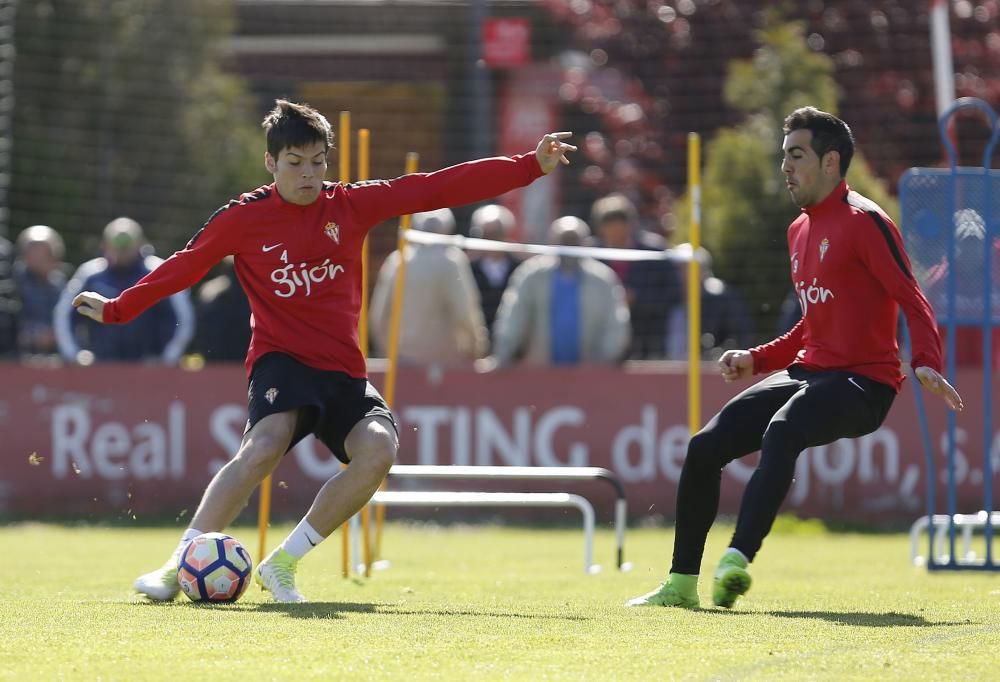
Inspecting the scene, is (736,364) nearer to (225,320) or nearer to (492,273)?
(492,273)

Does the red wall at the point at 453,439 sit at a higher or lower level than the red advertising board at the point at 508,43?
lower

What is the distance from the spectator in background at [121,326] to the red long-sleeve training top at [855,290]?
776 cm

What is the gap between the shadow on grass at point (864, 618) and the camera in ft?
22.7

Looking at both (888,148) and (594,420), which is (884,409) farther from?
(888,148)

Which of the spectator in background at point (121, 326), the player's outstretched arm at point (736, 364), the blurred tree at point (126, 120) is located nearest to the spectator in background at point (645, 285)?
the spectator in background at point (121, 326)

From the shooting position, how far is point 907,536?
44.4ft

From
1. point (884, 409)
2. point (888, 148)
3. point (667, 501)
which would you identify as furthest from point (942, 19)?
point (884, 409)

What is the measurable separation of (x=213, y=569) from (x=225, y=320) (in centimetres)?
769

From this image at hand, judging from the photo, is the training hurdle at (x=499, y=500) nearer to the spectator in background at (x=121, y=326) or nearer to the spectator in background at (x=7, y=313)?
the spectator in background at (x=121, y=326)

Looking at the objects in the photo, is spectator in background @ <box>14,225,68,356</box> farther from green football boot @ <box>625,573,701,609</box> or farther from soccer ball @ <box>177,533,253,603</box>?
green football boot @ <box>625,573,701,609</box>

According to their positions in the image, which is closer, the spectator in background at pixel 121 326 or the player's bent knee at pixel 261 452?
the player's bent knee at pixel 261 452

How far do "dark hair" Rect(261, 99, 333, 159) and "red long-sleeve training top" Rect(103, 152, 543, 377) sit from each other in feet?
0.85

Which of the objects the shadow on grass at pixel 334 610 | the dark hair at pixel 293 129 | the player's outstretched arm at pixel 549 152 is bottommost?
the shadow on grass at pixel 334 610

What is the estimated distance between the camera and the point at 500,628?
21.9ft
